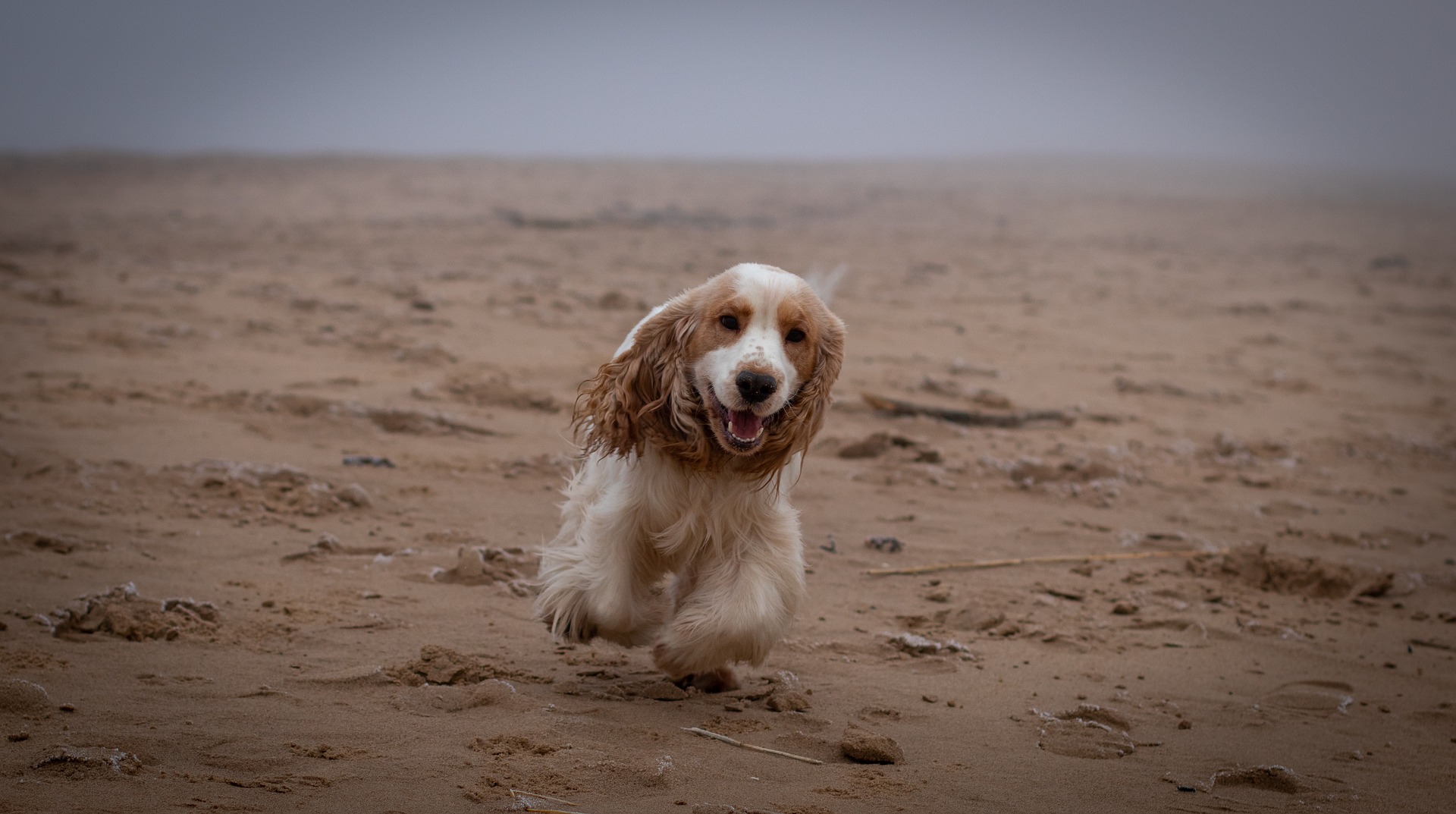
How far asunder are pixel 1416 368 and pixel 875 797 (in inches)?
470

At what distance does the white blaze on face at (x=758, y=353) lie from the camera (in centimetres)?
389

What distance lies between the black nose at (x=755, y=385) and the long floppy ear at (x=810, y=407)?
21cm

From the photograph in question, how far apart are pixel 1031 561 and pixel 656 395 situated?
2708 millimetres

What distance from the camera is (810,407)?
4.16 m

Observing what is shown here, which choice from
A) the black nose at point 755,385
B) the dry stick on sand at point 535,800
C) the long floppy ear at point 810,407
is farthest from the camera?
the long floppy ear at point 810,407

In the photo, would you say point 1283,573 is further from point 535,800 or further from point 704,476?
point 535,800

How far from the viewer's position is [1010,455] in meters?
7.97

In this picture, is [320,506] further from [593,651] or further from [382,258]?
[382,258]

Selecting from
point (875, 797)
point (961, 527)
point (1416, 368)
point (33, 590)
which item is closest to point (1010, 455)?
point (961, 527)

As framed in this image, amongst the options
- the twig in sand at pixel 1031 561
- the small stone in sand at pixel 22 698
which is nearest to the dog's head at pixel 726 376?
the twig in sand at pixel 1031 561

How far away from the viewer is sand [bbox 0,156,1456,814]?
11.5ft

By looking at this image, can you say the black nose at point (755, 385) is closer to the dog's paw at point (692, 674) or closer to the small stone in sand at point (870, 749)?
the dog's paw at point (692, 674)

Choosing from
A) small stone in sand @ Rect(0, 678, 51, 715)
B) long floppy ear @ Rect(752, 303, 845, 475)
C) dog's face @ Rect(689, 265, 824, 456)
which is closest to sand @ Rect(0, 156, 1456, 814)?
small stone in sand @ Rect(0, 678, 51, 715)

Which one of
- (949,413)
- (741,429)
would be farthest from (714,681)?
(949,413)
